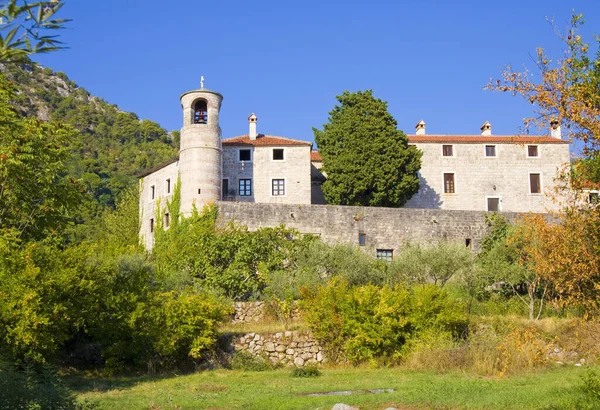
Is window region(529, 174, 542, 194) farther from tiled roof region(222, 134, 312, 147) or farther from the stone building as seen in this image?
tiled roof region(222, 134, 312, 147)

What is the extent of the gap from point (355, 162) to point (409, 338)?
65.4ft

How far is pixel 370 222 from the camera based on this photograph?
3719 cm

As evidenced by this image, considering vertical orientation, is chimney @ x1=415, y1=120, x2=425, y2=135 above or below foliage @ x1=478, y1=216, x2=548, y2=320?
above

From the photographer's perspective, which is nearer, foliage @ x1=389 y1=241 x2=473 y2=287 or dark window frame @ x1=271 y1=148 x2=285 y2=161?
foliage @ x1=389 y1=241 x2=473 y2=287

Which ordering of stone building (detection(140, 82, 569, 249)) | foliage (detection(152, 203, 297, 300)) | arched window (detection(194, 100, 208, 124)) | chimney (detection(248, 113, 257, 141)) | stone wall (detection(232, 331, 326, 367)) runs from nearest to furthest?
stone wall (detection(232, 331, 326, 367)) < foliage (detection(152, 203, 297, 300)) < stone building (detection(140, 82, 569, 249)) < arched window (detection(194, 100, 208, 124)) < chimney (detection(248, 113, 257, 141))

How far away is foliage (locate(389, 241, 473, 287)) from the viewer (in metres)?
30.5

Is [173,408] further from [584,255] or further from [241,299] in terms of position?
[241,299]

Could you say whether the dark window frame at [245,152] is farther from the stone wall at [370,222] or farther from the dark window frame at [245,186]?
the stone wall at [370,222]

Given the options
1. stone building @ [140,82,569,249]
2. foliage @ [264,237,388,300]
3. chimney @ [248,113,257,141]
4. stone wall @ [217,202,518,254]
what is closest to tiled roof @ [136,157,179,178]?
stone building @ [140,82,569,249]

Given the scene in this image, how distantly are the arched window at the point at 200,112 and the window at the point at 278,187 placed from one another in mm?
5877

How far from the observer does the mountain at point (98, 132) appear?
83.1 metres

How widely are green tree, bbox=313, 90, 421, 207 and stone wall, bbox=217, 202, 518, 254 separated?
3585 millimetres

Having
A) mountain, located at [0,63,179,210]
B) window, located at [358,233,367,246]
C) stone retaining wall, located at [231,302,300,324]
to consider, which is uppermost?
mountain, located at [0,63,179,210]

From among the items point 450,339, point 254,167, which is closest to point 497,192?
point 254,167
